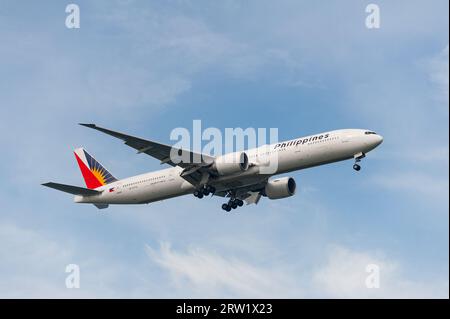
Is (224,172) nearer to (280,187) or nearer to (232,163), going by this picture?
(232,163)

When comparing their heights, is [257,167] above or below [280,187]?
below

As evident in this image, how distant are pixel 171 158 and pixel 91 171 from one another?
1338 centimetres

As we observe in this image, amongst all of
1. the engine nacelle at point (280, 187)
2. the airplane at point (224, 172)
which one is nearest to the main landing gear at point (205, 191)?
the airplane at point (224, 172)

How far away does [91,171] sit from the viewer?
7106 centimetres

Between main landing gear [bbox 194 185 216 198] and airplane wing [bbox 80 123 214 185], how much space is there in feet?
2.19

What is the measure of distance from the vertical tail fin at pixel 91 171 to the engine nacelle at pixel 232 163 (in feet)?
42.7

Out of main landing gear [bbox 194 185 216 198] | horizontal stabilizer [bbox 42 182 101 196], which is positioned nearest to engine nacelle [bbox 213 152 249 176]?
main landing gear [bbox 194 185 216 198]

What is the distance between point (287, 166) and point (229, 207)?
10685mm

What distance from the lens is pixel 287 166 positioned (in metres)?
58.0

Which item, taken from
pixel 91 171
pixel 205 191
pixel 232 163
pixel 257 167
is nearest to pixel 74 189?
pixel 91 171

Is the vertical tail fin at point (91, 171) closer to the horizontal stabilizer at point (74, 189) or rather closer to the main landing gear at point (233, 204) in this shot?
the horizontal stabilizer at point (74, 189)
